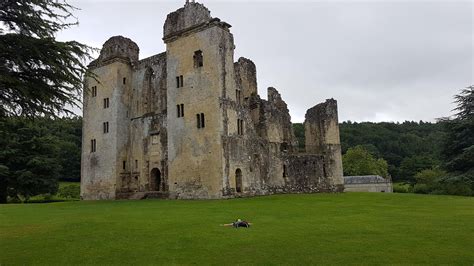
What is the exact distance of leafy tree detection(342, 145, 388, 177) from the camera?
72.4 metres

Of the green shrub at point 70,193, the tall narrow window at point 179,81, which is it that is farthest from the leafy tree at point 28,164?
the tall narrow window at point 179,81

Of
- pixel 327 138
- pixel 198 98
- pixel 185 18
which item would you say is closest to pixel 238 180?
pixel 198 98

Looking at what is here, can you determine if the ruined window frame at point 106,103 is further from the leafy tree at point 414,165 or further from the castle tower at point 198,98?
the leafy tree at point 414,165

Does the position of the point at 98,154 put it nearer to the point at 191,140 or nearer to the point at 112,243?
the point at 191,140

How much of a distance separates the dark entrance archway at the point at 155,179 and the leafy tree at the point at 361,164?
4490 centimetres

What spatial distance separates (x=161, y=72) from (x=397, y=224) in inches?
1178

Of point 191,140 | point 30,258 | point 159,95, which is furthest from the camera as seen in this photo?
point 159,95

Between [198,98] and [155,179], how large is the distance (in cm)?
984

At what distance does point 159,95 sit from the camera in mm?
39094

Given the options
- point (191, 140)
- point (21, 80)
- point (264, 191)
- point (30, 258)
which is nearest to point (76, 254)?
point (30, 258)

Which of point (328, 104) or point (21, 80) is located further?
point (328, 104)

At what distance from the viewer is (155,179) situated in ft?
126

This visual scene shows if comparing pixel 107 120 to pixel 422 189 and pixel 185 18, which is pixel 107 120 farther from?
pixel 422 189

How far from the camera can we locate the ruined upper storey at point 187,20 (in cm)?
3372
